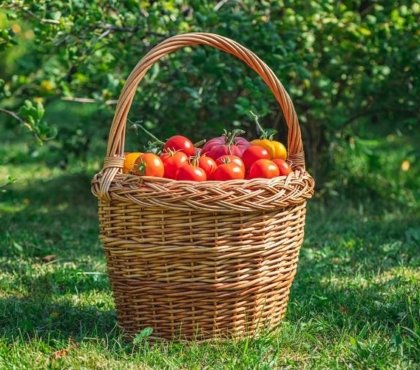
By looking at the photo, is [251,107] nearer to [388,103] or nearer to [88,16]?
[88,16]

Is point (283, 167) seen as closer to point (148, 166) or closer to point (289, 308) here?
point (148, 166)

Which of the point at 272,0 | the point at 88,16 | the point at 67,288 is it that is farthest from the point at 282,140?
the point at 67,288

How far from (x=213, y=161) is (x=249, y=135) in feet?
8.29

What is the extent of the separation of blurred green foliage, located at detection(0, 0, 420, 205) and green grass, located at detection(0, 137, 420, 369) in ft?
1.75

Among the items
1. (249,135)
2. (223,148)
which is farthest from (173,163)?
(249,135)

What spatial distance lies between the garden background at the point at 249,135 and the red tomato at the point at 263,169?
0.57 meters

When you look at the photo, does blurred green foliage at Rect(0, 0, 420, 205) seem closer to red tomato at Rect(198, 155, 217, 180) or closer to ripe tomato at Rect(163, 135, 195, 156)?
ripe tomato at Rect(163, 135, 195, 156)

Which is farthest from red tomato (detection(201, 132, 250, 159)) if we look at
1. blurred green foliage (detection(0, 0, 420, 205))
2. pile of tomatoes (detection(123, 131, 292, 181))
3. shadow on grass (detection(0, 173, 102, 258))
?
shadow on grass (detection(0, 173, 102, 258))

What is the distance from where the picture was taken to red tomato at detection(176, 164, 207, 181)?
290 centimetres

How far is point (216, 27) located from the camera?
15.0 feet

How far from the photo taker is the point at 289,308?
11.2ft

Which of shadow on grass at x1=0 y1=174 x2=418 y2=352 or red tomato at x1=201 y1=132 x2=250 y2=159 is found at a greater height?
red tomato at x1=201 y1=132 x2=250 y2=159

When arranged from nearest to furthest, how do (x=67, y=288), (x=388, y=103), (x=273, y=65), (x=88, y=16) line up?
1. (x=67, y=288)
2. (x=88, y=16)
3. (x=273, y=65)
4. (x=388, y=103)

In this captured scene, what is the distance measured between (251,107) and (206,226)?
67.6 inches
